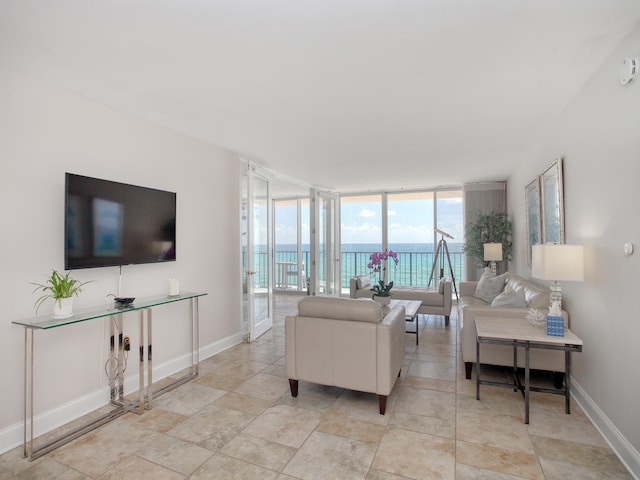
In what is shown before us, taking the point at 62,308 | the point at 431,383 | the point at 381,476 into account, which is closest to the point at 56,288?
the point at 62,308

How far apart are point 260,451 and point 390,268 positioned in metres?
6.01

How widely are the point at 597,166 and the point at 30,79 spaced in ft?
12.8

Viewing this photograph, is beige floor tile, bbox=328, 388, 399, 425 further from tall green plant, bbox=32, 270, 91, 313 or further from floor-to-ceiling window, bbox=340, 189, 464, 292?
floor-to-ceiling window, bbox=340, 189, 464, 292

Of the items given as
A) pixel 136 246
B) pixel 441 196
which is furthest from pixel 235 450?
pixel 441 196

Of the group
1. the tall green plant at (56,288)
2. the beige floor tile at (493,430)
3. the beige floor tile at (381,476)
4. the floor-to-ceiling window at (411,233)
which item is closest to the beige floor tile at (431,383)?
the beige floor tile at (493,430)

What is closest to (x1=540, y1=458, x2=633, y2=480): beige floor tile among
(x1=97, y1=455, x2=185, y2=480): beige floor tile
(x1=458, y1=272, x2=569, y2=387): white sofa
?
(x1=458, y1=272, x2=569, y2=387): white sofa

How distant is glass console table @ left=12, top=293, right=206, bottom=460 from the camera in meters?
2.09

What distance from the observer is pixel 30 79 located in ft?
7.60

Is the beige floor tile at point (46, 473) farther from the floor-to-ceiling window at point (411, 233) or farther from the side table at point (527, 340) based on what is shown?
the floor-to-ceiling window at point (411, 233)

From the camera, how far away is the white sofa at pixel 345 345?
8.29ft

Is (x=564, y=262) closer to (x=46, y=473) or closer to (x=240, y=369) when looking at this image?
(x=240, y=369)

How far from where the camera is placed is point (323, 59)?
2139 mm

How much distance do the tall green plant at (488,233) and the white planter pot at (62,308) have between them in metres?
Result: 5.88

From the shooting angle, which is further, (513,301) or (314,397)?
(513,301)
